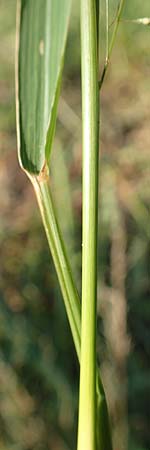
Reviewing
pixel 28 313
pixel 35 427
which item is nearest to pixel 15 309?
pixel 28 313

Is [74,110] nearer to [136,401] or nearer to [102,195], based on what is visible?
[102,195]

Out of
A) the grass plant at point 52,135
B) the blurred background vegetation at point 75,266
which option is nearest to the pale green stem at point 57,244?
the grass plant at point 52,135

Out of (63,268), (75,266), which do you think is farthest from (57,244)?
(75,266)

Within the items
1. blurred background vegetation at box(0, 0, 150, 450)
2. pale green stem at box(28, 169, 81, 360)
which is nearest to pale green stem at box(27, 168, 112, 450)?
pale green stem at box(28, 169, 81, 360)

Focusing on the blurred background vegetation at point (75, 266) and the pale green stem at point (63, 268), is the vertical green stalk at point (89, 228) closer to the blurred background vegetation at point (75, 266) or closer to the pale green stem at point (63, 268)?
the pale green stem at point (63, 268)

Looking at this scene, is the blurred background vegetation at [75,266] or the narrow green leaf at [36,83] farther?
the blurred background vegetation at [75,266]

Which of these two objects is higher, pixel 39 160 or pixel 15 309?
pixel 39 160

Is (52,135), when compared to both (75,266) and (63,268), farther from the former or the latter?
(75,266)
